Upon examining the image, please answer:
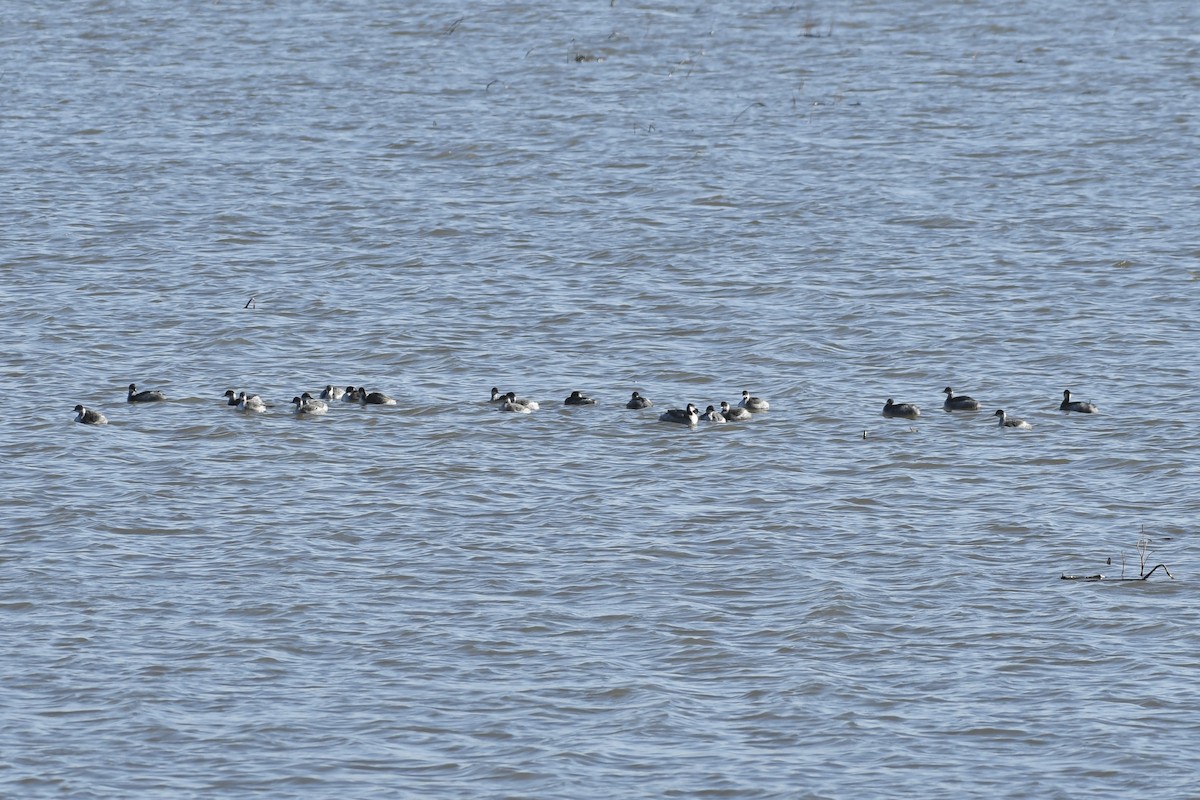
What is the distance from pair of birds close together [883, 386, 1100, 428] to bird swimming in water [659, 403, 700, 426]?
288cm

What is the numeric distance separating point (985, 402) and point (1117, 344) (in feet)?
13.8

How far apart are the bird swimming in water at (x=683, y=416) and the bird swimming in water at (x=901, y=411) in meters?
2.84

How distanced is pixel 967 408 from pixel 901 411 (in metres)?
1.07

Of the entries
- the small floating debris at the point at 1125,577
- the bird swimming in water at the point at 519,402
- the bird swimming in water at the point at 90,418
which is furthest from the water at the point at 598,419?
the bird swimming in water at the point at 519,402

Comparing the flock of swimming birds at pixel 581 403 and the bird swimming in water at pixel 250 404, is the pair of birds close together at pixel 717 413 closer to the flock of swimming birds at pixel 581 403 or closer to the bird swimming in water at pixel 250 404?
the flock of swimming birds at pixel 581 403

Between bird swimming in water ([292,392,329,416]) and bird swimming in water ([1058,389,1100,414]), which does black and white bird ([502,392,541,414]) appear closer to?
bird swimming in water ([292,392,329,416])

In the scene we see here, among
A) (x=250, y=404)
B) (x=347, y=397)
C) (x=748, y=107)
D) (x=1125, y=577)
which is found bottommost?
(x=1125, y=577)

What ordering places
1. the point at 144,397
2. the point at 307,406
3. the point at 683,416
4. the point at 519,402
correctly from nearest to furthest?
the point at 683,416, the point at 307,406, the point at 519,402, the point at 144,397

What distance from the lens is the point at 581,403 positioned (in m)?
28.7

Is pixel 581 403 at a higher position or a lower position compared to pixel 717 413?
higher

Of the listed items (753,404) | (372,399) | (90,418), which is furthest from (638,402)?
(90,418)

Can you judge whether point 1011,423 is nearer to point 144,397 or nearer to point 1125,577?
point 1125,577

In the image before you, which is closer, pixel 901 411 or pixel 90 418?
pixel 90 418

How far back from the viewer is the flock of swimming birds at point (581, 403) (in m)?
28.0
